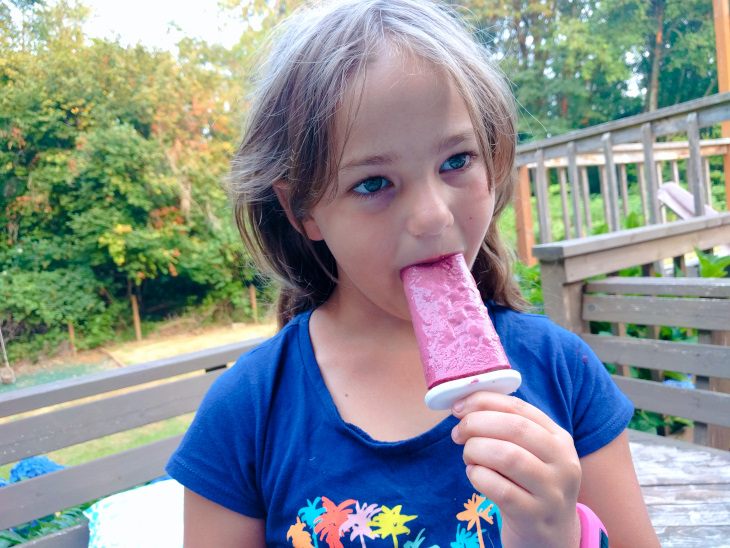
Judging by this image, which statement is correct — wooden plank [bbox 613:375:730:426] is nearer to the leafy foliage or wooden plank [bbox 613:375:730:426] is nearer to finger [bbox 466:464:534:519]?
finger [bbox 466:464:534:519]

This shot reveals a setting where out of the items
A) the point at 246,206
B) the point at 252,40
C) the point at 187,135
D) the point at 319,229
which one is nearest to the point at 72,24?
the point at 187,135

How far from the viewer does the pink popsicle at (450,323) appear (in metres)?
0.85

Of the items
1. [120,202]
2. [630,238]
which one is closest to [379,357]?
[630,238]

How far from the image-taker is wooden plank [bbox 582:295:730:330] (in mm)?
2674

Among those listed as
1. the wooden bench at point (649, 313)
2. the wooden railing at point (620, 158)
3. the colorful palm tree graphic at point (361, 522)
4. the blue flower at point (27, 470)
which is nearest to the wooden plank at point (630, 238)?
the wooden bench at point (649, 313)

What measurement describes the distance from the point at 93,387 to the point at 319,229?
1819mm

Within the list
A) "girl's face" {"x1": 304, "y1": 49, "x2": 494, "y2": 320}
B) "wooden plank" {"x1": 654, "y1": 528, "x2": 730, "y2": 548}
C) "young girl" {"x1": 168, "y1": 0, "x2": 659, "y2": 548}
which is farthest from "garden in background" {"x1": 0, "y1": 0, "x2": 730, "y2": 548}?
"girl's face" {"x1": 304, "y1": 49, "x2": 494, "y2": 320}

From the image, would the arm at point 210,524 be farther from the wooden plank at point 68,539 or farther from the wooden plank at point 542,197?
the wooden plank at point 542,197

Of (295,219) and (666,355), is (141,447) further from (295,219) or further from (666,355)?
(666,355)

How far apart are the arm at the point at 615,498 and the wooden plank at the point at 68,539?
1929 millimetres

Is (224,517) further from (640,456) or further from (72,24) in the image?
(72,24)

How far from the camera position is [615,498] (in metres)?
1.09

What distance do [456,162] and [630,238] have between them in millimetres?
2778

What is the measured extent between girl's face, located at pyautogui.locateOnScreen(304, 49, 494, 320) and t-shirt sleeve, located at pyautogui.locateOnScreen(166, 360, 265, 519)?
386 mm
